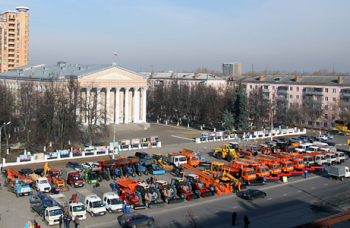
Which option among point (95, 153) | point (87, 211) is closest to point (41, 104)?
point (95, 153)

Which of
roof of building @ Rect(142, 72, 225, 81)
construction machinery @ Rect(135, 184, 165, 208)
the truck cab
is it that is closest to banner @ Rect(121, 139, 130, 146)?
construction machinery @ Rect(135, 184, 165, 208)

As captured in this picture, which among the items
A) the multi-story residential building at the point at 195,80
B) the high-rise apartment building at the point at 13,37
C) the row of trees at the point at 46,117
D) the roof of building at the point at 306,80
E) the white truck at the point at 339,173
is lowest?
the white truck at the point at 339,173

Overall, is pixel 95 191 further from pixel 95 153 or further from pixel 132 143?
pixel 132 143

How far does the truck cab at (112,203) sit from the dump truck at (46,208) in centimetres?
313

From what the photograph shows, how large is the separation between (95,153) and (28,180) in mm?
13810

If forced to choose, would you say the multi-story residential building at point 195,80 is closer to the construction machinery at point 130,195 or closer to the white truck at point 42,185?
the white truck at point 42,185

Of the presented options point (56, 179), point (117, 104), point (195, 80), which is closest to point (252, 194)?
point (56, 179)

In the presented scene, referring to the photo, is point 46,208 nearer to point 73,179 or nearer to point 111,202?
point 111,202

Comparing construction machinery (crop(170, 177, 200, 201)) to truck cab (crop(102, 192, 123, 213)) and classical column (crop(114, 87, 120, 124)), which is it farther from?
classical column (crop(114, 87, 120, 124))

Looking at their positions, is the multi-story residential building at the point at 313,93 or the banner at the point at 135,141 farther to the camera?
the multi-story residential building at the point at 313,93

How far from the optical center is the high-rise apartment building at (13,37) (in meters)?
99.1

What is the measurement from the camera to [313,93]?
74812 mm

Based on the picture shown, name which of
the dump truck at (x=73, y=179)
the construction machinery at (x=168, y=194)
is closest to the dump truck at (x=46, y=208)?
the dump truck at (x=73, y=179)

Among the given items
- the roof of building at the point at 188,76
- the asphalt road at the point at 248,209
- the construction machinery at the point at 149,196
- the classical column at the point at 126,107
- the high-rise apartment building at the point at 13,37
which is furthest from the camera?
the roof of building at the point at 188,76
